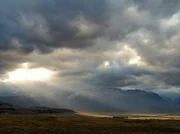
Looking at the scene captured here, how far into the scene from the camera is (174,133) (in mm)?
79188

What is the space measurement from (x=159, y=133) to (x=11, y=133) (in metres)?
35.1

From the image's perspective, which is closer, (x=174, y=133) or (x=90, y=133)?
(x=90, y=133)

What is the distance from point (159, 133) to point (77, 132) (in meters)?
20.2

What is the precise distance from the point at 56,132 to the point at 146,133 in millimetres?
21532

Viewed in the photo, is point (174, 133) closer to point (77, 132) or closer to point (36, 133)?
point (77, 132)

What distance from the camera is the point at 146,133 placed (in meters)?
76.2

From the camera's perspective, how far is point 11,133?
69.8 m

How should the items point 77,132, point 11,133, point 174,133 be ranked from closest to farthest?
point 11,133, point 77,132, point 174,133

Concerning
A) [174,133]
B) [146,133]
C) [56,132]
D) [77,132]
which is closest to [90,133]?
[77,132]

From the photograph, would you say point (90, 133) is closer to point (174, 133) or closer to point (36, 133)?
point (36, 133)

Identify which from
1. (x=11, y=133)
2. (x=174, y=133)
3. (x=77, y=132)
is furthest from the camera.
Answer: (x=174, y=133)

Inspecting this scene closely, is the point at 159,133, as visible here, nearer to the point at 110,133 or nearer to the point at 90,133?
the point at 110,133

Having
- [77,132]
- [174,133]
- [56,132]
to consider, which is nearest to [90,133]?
[77,132]

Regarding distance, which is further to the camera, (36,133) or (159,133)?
(159,133)
